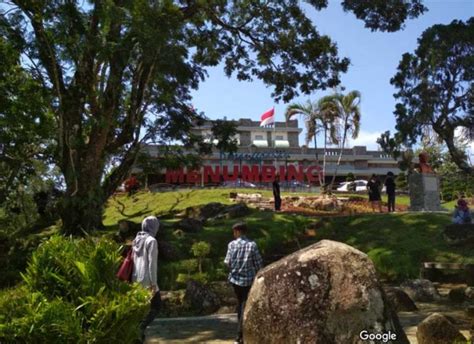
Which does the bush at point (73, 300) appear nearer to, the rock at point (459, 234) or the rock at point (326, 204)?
the rock at point (459, 234)

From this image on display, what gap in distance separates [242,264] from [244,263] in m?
0.03

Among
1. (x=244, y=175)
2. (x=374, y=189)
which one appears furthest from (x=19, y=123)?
(x=244, y=175)

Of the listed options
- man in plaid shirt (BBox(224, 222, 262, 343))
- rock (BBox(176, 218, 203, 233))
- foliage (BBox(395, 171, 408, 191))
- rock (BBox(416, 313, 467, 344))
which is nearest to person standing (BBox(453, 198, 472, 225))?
rock (BBox(176, 218, 203, 233))

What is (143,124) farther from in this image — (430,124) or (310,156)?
(310,156)

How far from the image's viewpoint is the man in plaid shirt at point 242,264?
6.55 metres

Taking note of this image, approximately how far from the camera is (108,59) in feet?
40.7

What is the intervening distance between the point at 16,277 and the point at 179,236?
4794mm

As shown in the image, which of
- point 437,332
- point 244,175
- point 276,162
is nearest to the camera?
point 437,332

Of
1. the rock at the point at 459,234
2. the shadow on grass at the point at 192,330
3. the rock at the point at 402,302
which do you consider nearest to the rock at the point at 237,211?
the rock at the point at 459,234

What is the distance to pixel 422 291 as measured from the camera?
416 inches

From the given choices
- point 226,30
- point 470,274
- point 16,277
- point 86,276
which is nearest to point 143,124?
point 226,30

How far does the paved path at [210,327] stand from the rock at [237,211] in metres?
9.27

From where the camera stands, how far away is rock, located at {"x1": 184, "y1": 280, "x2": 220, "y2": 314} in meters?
10.0

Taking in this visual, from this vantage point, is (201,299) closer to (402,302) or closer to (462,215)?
(402,302)
